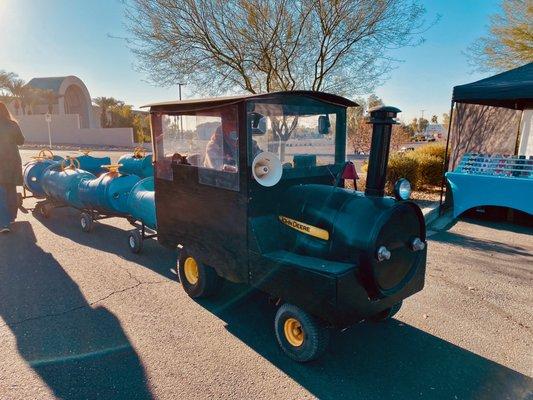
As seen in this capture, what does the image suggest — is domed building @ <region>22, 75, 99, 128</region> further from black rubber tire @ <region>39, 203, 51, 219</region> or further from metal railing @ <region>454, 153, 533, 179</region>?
metal railing @ <region>454, 153, 533, 179</region>

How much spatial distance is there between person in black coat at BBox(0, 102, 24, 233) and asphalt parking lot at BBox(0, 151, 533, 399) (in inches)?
76.3

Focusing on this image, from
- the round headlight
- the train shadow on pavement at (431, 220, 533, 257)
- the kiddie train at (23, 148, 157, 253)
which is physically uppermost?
the round headlight

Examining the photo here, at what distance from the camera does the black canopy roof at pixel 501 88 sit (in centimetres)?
711

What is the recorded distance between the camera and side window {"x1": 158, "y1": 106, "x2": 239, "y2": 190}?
3373mm

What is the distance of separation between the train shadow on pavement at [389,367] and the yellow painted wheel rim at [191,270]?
69cm

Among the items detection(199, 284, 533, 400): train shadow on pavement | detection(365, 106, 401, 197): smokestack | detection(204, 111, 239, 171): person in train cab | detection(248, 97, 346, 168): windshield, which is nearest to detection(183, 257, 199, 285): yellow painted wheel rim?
detection(199, 284, 533, 400): train shadow on pavement

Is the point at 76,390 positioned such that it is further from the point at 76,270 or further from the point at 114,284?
the point at 76,270

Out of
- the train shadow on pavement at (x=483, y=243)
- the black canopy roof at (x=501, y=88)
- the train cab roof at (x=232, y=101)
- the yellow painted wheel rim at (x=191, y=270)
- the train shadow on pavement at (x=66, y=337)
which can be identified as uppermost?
the black canopy roof at (x=501, y=88)

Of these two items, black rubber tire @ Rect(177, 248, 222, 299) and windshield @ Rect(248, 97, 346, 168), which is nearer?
windshield @ Rect(248, 97, 346, 168)

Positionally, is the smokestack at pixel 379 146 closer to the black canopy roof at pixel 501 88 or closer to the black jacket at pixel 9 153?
the black canopy roof at pixel 501 88

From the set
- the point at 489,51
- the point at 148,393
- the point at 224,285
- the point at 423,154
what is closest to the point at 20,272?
the point at 224,285

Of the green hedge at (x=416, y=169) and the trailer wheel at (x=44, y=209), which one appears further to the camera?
the green hedge at (x=416, y=169)

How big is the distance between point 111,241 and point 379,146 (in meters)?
5.27

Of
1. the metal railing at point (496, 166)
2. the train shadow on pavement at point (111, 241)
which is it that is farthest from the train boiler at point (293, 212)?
the metal railing at point (496, 166)
